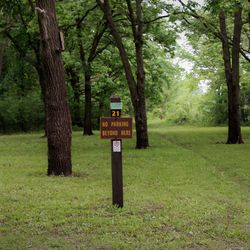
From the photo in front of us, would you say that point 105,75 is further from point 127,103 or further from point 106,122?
point 106,122

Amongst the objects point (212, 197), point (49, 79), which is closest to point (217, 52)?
point (49, 79)

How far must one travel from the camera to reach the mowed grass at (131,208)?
6180 mm

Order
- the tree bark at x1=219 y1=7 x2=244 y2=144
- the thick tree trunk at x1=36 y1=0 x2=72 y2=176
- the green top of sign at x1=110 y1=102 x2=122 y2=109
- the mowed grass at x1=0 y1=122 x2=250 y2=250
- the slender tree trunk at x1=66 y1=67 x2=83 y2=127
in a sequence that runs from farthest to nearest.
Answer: the slender tree trunk at x1=66 y1=67 x2=83 y2=127
the tree bark at x1=219 y1=7 x2=244 y2=144
the thick tree trunk at x1=36 y1=0 x2=72 y2=176
the green top of sign at x1=110 y1=102 x2=122 y2=109
the mowed grass at x1=0 y1=122 x2=250 y2=250

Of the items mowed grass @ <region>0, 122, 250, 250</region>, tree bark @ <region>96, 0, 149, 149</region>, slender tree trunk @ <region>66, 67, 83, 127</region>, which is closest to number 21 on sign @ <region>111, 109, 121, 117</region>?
mowed grass @ <region>0, 122, 250, 250</region>

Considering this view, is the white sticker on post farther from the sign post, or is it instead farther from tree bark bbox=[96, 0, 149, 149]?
tree bark bbox=[96, 0, 149, 149]

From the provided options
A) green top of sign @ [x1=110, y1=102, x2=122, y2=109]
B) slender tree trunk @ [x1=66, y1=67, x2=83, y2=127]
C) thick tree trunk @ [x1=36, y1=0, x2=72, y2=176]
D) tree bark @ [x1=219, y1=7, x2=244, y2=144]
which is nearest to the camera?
green top of sign @ [x1=110, y1=102, x2=122, y2=109]

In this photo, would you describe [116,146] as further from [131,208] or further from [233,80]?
[233,80]

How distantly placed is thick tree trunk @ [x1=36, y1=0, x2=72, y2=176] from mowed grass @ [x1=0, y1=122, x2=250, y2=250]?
493 millimetres

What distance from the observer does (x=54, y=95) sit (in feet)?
38.4

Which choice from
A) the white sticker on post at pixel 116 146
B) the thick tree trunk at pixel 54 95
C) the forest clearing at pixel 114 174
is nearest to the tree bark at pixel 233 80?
the forest clearing at pixel 114 174

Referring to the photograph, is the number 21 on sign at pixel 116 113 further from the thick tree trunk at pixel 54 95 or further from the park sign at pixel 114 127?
the thick tree trunk at pixel 54 95

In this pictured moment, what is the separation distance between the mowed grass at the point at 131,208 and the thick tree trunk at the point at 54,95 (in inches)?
19.4

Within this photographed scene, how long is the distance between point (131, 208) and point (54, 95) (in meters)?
4.64

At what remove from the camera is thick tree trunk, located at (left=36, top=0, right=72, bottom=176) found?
1170cm
